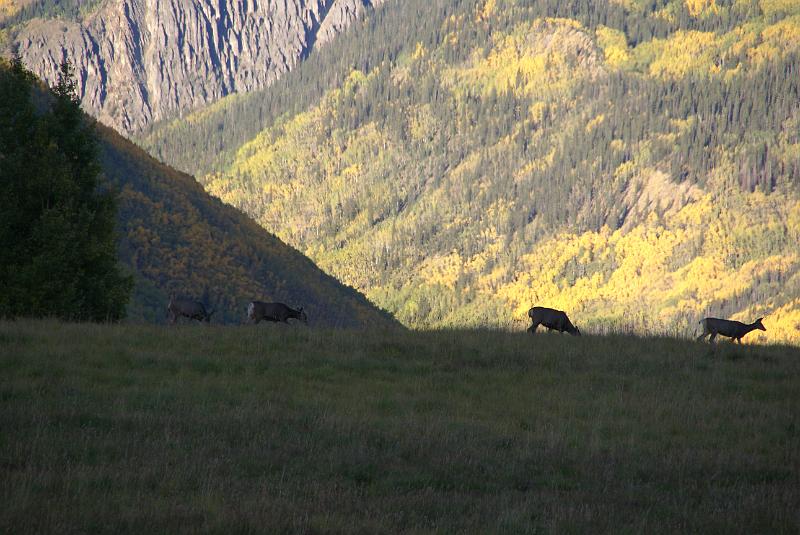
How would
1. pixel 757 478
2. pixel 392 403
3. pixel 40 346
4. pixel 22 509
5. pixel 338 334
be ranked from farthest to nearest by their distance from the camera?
pixel 338 334 → pixel 40 346 → pixel 392 403 → pixel 757 478 → pixel 22 509

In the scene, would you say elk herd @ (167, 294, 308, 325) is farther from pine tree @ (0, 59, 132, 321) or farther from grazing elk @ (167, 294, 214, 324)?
pine tree @ (0, 59, 132, 321)

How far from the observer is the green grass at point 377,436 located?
11.4m

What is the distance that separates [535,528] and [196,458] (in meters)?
4.56

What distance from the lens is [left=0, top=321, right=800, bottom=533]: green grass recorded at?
11422mm

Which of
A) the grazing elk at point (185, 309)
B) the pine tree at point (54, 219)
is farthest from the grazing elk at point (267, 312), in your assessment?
the pine tree at point (54, 219)

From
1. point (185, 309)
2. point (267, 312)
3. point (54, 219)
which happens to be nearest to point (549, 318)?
point (267, 312)

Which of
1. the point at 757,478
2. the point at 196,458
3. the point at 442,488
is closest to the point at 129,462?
the point at 196,458

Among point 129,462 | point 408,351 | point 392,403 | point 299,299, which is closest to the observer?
point 129,462

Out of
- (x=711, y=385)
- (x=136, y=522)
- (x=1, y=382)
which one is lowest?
(x=136, y=522)

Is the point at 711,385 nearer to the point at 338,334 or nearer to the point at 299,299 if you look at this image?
the point at 338,334

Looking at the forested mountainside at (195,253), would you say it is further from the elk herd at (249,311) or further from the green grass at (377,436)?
the green grass at (377,436)

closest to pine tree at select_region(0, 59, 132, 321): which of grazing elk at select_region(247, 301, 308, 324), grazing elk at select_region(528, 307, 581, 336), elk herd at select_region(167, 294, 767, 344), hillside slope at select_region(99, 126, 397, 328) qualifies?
elk herd at select_region(167, 294, 767, 344)

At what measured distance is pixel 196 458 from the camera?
42.7 feet

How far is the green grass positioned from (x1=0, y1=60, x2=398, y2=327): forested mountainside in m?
37.6
